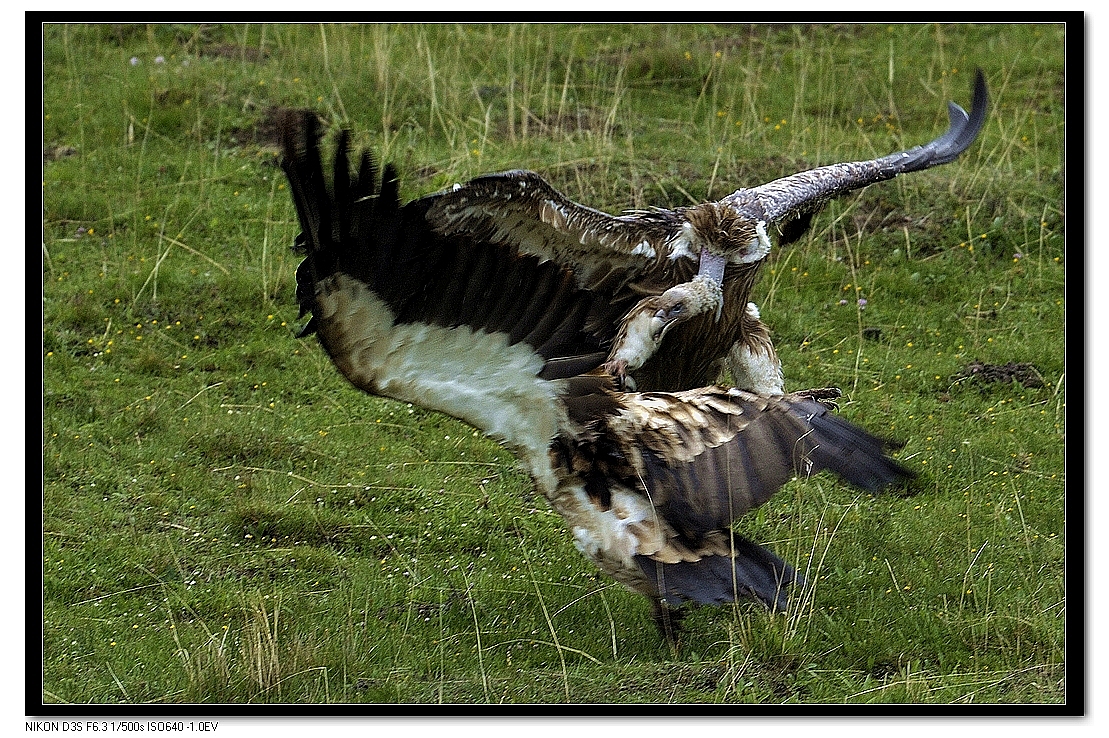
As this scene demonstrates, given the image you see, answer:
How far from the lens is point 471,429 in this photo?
6902 mm

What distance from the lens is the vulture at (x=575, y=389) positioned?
14.5ft

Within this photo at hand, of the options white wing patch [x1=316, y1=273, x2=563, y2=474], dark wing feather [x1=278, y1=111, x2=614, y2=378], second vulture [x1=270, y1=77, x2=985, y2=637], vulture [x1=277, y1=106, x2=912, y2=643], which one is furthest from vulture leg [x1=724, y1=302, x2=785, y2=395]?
white wing patch [x1=316, y1=273, x2=563, y2=474]

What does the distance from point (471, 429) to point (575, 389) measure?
2216 mm

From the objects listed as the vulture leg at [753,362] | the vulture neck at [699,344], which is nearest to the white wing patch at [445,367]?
the vulture neck at [699,344]

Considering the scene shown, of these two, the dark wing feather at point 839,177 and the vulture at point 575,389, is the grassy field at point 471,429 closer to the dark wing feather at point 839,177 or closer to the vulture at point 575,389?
the vulture at point 575,389

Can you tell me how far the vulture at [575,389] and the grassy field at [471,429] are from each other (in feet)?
1.71

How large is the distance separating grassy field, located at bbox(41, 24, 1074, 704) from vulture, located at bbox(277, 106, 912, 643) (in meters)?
0.52

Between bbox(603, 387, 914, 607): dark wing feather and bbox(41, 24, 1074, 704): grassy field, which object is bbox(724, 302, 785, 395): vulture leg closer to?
bbox(41, 24, 1074, 704): grassy field

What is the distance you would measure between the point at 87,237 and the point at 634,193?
3.59m

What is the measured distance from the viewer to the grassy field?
16.6ft

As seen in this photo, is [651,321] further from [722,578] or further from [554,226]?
[722,578]

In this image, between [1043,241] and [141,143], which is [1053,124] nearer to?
[1043,241]

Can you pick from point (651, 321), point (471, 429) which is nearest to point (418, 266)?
point (651, 321)

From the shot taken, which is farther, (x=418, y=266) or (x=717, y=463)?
(x=717, y=463)
